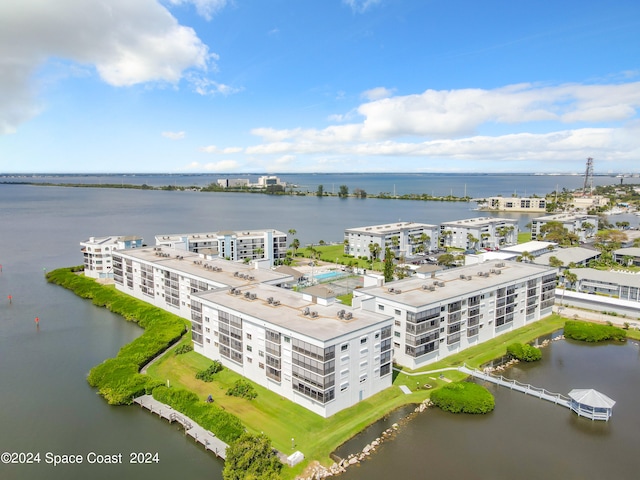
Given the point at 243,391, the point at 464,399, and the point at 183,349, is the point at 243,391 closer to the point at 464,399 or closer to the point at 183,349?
the point at 183,349

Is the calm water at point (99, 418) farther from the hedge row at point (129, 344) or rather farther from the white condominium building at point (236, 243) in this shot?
the white condominium building at point (236, 243)

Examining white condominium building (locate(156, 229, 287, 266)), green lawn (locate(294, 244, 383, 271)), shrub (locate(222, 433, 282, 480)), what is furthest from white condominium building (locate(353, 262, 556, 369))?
white condominium building (locate(156, 229, 287, 266))

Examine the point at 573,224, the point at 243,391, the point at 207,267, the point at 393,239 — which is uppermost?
the point at 207,267

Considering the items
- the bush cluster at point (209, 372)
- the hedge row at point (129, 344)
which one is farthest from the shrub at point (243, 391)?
the hedge row at point (129, 344)

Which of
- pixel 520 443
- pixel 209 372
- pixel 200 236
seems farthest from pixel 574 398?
pixel 200 236

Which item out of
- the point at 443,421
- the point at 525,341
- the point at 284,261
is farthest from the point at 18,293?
the point at 525,341

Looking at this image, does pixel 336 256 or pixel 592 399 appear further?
pixel 336 256

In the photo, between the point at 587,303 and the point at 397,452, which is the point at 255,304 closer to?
the point at 397,452
